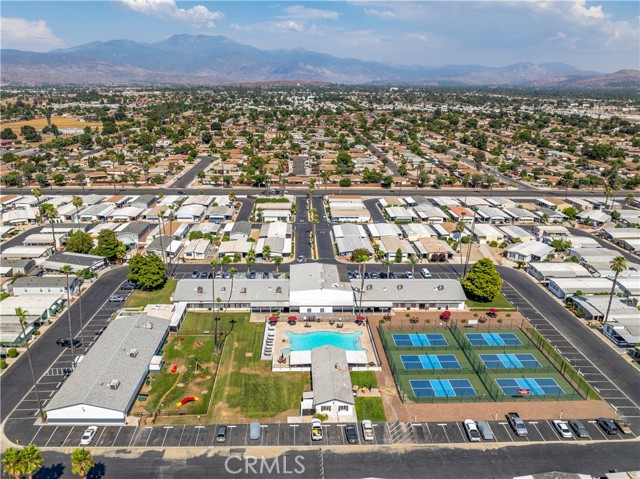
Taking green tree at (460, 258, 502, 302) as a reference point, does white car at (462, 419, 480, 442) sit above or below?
below

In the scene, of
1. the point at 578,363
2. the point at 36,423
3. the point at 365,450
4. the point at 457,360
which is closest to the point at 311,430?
the point at 365,450

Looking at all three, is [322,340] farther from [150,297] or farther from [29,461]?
[29,461]

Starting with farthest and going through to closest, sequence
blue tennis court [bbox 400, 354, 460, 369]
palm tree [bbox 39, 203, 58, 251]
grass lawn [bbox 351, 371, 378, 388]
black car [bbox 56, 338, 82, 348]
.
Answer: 1. palm tree [bbox 39, 203, 58, 251]
2. black car [bbox 56, 338, 82, 348]
3. blue tennis court [bbox 400, 354, 460, 369]
4. grass lawn [bbox 351, 371, 378, 388]

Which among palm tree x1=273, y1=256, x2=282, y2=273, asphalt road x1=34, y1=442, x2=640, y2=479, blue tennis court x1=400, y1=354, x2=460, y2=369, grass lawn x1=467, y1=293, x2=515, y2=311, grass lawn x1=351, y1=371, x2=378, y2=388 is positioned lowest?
asphalt road x1=34, y1=442, x2=640, y2=479

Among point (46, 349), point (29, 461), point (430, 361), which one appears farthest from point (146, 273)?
point (430, 361)

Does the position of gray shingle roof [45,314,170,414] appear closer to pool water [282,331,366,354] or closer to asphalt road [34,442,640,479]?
asphalt road [34,442,640,479]

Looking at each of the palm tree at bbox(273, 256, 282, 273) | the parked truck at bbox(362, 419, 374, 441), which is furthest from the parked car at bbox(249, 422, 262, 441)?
the palm tree at bbox(273, 256, 282, 273)
